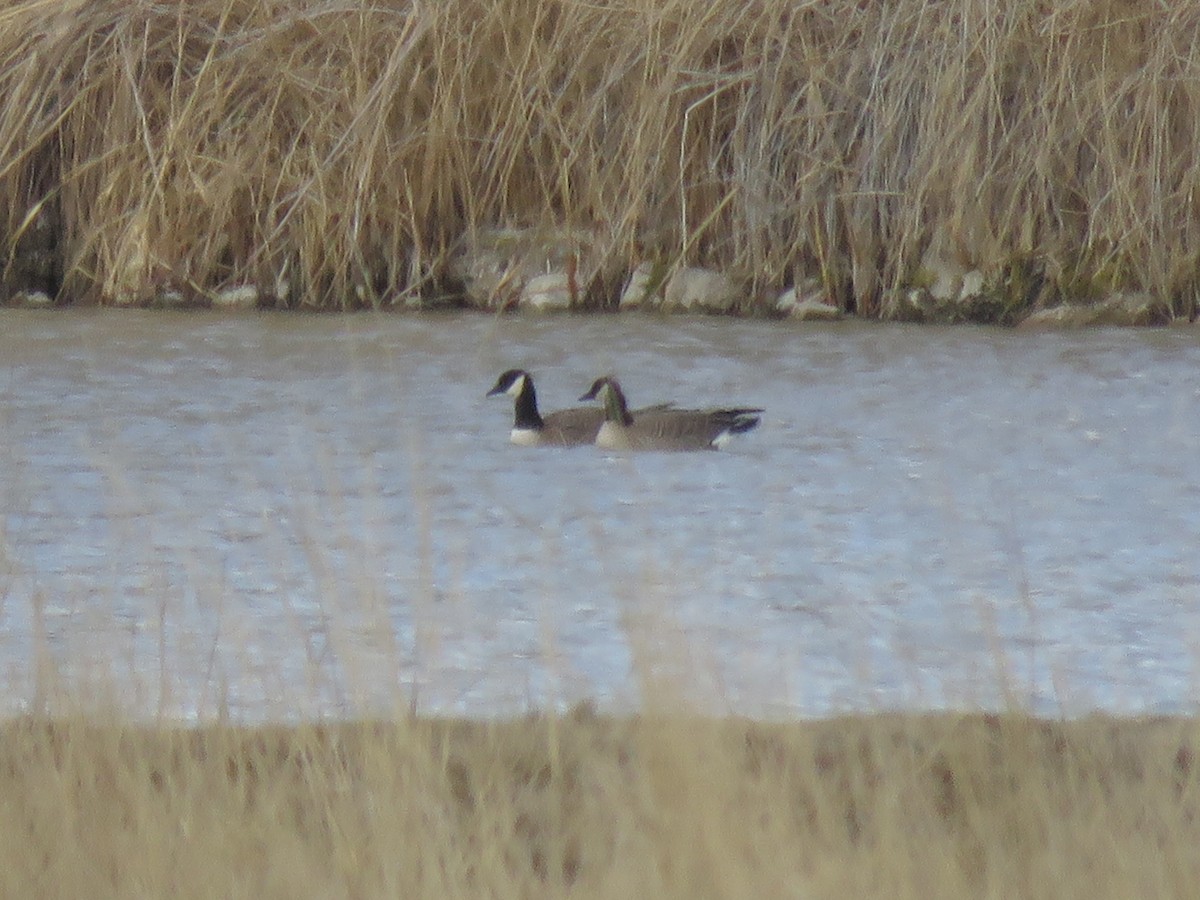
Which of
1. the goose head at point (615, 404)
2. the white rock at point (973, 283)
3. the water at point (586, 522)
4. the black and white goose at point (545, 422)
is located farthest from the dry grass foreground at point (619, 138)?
the goose head at point (615, 404)

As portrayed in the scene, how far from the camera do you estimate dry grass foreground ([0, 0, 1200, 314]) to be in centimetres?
995

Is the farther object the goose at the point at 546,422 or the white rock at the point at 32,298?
the white rock at the point at 32,298

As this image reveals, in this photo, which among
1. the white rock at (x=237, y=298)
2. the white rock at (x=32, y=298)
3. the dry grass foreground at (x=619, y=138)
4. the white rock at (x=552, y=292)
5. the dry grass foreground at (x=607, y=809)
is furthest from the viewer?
the white rock at (x=32, y=298)

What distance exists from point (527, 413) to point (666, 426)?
0.48 m

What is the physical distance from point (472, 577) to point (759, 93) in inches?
215

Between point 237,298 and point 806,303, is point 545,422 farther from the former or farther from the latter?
point 237,298

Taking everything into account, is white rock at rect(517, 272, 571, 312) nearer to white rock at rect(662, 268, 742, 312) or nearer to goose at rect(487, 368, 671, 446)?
white rock at rect(662, 268, 742, 312)

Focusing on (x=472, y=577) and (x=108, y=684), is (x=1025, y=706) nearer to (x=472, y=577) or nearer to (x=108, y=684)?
(x=108, y=684)

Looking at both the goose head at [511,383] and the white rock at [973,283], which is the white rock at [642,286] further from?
the goose head at [511,383]

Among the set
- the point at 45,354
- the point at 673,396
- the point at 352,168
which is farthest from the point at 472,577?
the point at 352,168

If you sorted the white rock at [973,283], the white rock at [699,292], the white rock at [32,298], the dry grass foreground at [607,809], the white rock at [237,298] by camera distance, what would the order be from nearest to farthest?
the dry grass foreground at [607,809] → the white rock at [973,283] → the white rock at [699,292] → the white rock at [237,298] → the white rock at [32,298]

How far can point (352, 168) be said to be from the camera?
1036 centimetres

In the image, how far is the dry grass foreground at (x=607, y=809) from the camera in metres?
2.93

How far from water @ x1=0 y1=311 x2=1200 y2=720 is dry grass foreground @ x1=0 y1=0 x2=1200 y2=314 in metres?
0.51
